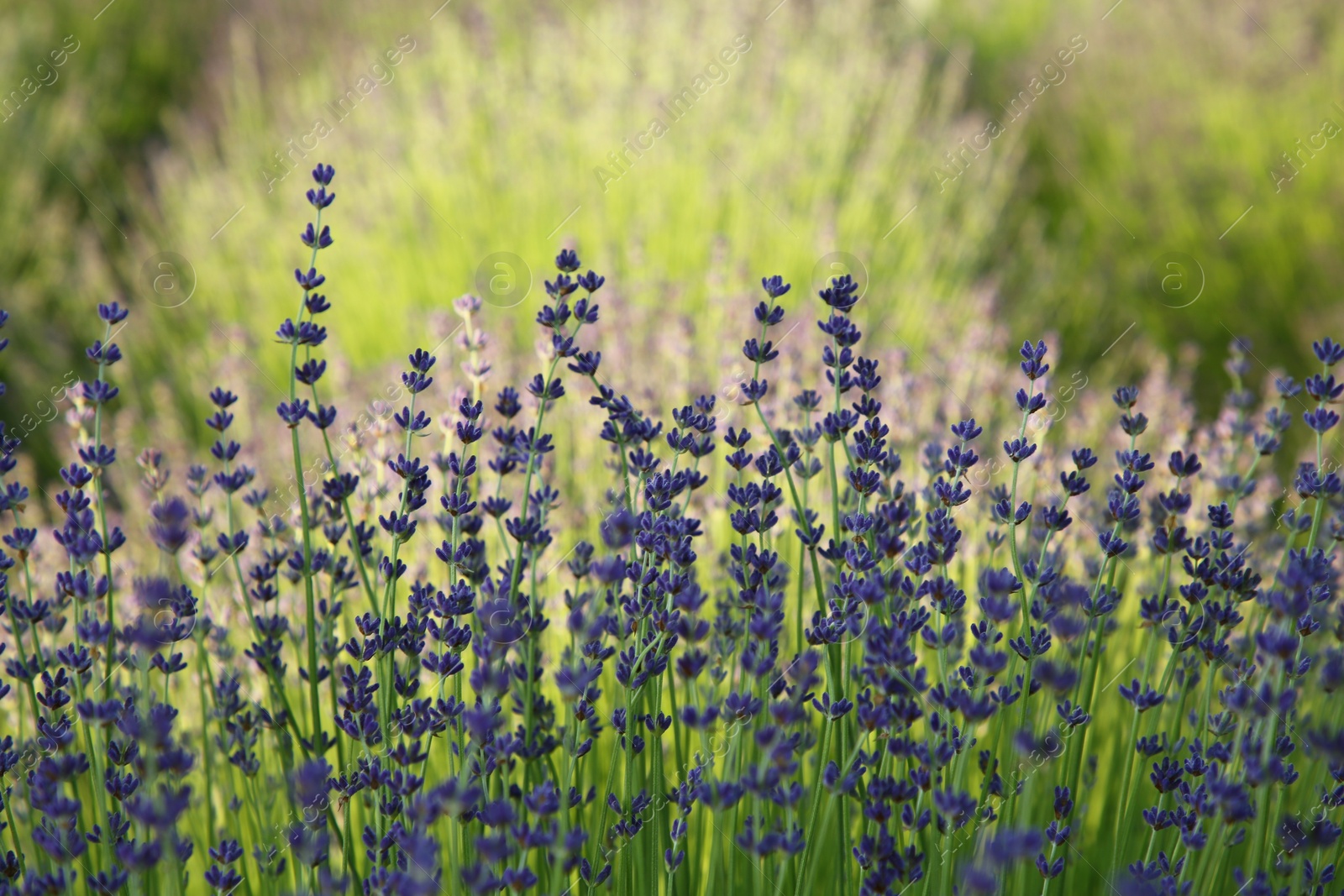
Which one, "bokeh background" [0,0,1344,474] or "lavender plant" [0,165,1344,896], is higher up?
"bokeh background" [0,0,1344,474]

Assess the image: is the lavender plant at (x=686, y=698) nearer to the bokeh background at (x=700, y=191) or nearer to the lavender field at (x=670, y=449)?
the lavender field at (x=670, y=449)

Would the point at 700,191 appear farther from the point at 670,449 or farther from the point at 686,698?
the point at 686,698

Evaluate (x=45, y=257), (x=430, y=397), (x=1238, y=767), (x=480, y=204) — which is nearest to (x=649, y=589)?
(x=1238, y=767)

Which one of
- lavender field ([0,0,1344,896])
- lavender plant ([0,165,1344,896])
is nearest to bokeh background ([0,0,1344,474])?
lavender field ([0,0,1344,896])

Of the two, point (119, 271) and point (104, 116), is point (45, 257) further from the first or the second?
point (104, 116)

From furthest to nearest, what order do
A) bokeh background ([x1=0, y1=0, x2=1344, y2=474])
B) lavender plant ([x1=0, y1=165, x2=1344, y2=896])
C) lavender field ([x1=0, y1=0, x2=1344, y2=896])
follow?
bokeh background ([x1=0, y1=0, x2=1344, y2=474]), lavender field ([x1=0, y1=0, x2=1344, y2=896]), lavender plant ([x1=0, y1=165, x2=1344, y2=896])

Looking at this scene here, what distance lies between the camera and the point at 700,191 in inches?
196

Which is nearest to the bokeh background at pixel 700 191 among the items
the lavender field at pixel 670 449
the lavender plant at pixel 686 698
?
the lavender field at pixel 670 449

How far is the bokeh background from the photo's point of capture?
15.6ft

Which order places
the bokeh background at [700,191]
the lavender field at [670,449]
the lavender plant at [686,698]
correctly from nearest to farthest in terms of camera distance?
the lavender plant at [686,698] < the lavender field at [670,449] < the bokeh background at [700,191]

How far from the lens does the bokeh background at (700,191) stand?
15.6 ft

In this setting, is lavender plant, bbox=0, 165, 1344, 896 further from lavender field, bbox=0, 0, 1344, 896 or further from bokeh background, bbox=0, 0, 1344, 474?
bokeh background, bbox=0, 0, 1344, 474

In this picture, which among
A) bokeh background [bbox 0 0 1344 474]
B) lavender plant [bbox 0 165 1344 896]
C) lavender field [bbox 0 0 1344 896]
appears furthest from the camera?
bokeh background [bbox 0 0 1344 474]

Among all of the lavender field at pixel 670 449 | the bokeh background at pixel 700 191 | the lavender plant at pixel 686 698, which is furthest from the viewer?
the bokeh background at pixel 700 191
